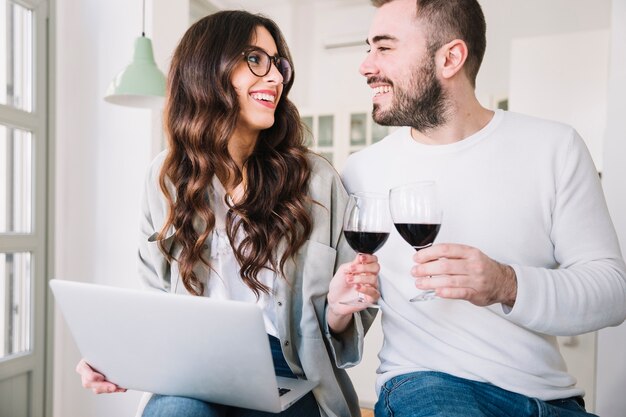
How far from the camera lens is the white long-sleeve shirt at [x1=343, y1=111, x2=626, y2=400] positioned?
4.10 ft

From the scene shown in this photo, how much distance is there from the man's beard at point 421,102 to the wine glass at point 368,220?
47 centimetres

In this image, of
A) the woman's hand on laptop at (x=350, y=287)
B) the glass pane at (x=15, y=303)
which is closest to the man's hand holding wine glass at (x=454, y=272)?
the woman's hand on laptop at (x=350, y=287)

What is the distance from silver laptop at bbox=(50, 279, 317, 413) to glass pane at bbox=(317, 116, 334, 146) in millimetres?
3605

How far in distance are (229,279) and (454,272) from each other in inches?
27.5

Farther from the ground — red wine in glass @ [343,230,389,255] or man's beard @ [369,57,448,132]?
man's beard @ [369,57,448,132]

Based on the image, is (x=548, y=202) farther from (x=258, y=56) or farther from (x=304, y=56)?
(x=304, y=56)

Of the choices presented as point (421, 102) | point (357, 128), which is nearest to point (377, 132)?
point (357, 128)

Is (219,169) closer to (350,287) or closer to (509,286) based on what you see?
(350,287)

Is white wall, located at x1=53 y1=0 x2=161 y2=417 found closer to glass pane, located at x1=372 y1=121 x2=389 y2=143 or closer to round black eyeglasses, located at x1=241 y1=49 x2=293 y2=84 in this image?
round black eyeglasses, located at x1=241 y1=49 x2=293 y2=84

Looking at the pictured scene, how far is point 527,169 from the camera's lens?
1.35 metres

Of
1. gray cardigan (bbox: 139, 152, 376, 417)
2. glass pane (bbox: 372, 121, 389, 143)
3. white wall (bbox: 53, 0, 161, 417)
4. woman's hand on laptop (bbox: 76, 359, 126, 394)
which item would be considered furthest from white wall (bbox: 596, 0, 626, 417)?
glass pane (bbox: 372, 121, 389, 143)

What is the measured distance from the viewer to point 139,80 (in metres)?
2.26

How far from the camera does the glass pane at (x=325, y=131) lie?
464 cm

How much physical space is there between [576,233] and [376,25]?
2.55 ft
